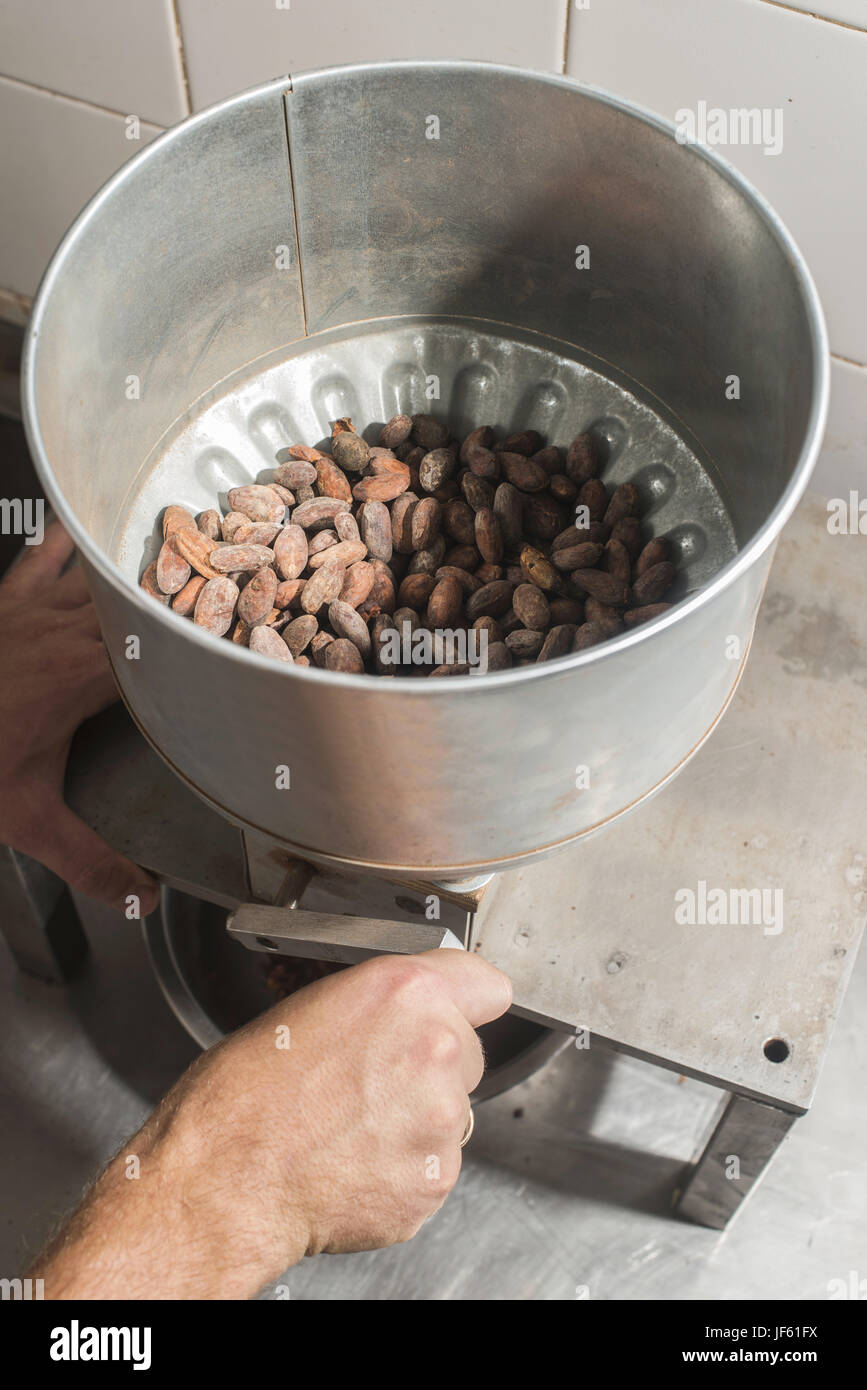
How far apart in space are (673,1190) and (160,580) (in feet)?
2.32

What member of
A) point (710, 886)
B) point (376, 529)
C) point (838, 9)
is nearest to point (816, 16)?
point (838, 9)

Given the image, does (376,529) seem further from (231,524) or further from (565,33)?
(565,33)

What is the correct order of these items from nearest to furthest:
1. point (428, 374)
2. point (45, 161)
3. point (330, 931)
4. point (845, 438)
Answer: point (330, 931) → point (428, 374) → point (845, 438) → point (45, 161)

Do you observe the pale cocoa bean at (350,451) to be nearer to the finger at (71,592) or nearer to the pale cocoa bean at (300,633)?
the pale cocoa bean at (300,633)

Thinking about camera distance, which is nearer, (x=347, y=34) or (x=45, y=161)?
(x=347, y=34)

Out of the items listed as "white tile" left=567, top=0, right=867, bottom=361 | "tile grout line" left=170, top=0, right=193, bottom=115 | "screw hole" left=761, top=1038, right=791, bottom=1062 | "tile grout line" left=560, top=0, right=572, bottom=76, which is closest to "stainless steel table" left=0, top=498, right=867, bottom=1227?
"screw hole" left=761, top=1038, right=791, bottom=1062

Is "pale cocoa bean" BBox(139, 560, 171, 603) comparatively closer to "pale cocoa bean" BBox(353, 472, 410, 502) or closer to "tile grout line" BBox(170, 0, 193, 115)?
"pale cocoa bean" BBox(353, 472, 410, 502)

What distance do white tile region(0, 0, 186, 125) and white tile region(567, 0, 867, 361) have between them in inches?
13.7

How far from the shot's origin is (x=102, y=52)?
3.06 feet

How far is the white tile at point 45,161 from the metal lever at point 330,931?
0.73m

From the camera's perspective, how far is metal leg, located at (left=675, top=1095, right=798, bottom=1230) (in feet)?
2.33

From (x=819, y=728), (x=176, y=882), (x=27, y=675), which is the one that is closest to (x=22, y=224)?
(x=27, y=675)

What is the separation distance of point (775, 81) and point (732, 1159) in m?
0.70

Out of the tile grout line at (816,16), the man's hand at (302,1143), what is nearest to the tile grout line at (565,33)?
the tile grout line at (816,16)
